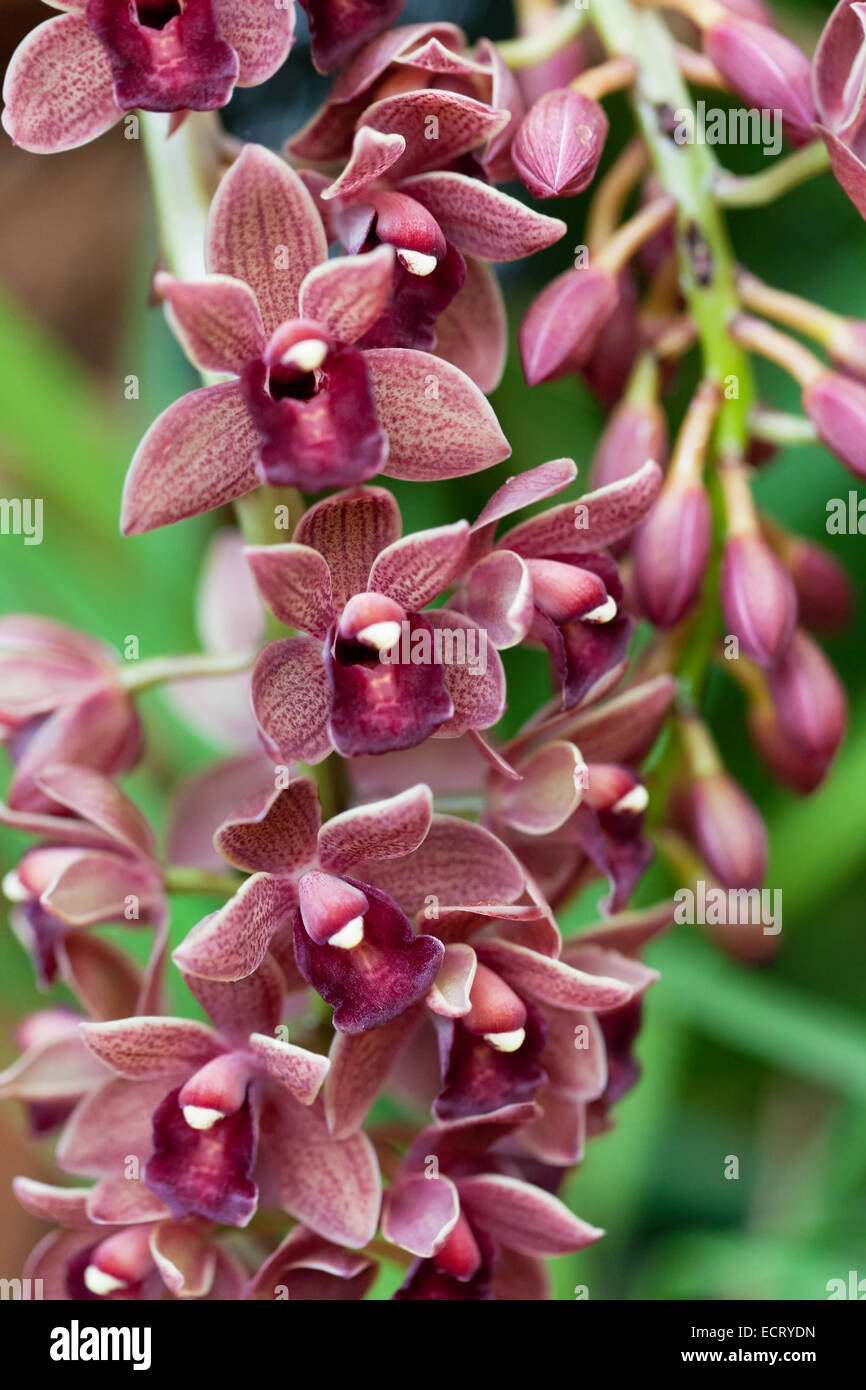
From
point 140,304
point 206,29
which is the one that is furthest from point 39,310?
point 206,29

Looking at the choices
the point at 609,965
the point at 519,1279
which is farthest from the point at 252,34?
the point at 519,1279

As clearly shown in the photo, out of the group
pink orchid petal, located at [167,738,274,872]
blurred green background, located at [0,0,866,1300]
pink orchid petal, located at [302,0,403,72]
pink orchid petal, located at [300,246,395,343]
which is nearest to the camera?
pink orchid petal, located at [300,246,395,343]

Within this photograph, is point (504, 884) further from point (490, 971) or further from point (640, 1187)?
point (640, 1187)

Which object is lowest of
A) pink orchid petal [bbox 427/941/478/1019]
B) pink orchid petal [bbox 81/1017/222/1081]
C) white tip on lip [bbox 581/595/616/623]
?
pink orchid petal [bbox 81/1017/222/1081]

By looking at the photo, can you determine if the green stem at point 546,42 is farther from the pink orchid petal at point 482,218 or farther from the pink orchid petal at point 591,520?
the pink orchid petal at point 591,520

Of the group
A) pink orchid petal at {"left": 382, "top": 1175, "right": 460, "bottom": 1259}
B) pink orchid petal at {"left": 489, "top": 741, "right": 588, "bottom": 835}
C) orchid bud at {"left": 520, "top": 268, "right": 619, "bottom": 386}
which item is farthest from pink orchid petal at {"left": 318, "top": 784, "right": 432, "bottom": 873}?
orchid bud at {"left": 520, "top": 268, "right": 619, "bottom": 386}

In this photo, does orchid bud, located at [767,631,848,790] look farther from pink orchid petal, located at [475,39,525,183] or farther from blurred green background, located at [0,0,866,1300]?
pink orchid petal, located at [475,39,525,183]
